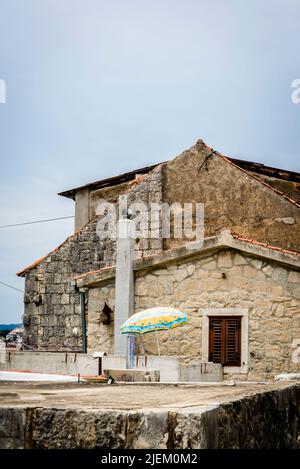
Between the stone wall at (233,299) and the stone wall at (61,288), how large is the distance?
5860 mm

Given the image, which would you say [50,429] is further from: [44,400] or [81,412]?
[44,400]

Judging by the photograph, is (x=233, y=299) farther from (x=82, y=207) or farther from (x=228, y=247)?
(x=82, y=207)

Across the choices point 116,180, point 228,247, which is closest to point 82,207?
point 116,180

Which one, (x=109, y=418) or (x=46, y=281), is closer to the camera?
(x=109, y=418)

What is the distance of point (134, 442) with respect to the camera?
272cm

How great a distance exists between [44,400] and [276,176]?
1934 cm

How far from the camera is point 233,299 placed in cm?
1431

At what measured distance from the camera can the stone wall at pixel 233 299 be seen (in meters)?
14.0

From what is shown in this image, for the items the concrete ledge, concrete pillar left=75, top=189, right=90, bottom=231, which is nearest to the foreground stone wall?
the concrete ledge

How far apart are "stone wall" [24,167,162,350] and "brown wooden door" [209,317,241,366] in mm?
6660

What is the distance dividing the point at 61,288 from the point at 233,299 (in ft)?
26.4

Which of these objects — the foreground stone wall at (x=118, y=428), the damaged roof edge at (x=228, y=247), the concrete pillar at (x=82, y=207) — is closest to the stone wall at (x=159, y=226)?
the concrete pillar at (x=82, y=207)

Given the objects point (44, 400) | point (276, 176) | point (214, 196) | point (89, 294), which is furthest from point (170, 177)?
point (44, 400)

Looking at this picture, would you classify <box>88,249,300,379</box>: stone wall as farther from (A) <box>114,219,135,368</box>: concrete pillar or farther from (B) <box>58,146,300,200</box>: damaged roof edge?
(B) <box>58,146,300,200</box>: damaged roof edge
